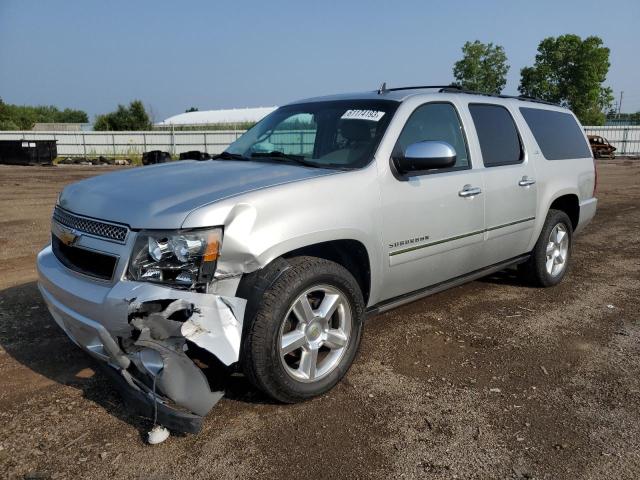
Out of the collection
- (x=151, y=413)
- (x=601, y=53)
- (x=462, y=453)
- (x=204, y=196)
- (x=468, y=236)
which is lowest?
(x=462, y=453)

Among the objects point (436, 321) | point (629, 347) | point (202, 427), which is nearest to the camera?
point (202, 427)

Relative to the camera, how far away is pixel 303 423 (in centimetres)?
290

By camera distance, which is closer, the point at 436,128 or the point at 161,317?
the point at 161,317

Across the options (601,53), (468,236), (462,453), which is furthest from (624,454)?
(601,53)

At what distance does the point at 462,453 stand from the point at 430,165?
1.74 m

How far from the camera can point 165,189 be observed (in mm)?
2939

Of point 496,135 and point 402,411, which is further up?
point 496,135

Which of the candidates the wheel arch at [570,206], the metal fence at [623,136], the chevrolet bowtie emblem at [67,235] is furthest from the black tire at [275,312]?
the metal fence at [623,136]

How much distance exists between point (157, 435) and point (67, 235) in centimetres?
124

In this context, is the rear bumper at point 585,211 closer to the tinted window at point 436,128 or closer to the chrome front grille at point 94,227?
the tinted window at point 436,128

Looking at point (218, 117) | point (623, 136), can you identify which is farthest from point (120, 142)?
point (623, 136)

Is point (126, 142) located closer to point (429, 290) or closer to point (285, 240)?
point (429, 290)

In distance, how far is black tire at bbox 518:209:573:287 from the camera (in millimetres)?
5137

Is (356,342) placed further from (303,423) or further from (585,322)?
(585,322)
